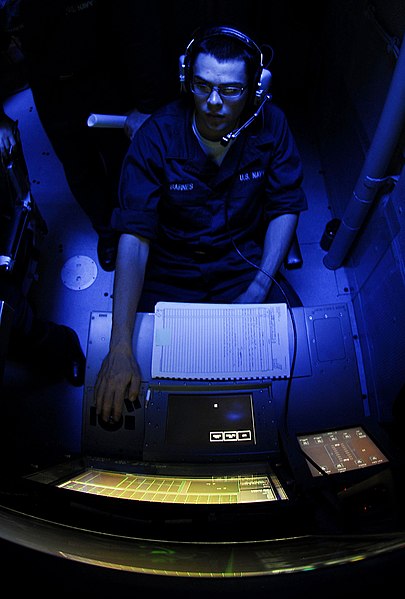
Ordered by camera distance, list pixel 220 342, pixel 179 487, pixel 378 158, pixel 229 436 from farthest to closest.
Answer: pixel 378 158 < pixel 220 342 < pixel 229 436 < pixel 179 487

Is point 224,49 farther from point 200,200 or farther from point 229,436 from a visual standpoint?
point 229,436

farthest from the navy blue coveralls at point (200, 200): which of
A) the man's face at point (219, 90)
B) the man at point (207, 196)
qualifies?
the man's face at point (219, 90)

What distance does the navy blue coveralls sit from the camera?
133 cm

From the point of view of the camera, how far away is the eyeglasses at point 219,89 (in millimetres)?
1159

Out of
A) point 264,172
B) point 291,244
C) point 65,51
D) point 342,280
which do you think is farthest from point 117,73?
point 342,280

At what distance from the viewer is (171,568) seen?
0.53m

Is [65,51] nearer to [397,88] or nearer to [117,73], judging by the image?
[117,73]

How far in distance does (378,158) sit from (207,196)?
55 cm

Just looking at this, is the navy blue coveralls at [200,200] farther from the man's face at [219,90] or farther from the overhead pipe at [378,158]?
the overhead pipe at [378,158]

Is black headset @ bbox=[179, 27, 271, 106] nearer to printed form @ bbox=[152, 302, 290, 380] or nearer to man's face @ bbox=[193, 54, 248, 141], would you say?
man's face @ bbox=[193, 54, 248, 141]

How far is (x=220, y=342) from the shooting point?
3.59 ft

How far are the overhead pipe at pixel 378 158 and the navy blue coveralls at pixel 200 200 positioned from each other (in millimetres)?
230

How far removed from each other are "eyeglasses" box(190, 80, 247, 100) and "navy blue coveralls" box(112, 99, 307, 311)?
6.6 inches

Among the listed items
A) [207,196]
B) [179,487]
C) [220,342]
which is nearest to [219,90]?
[207,196]
